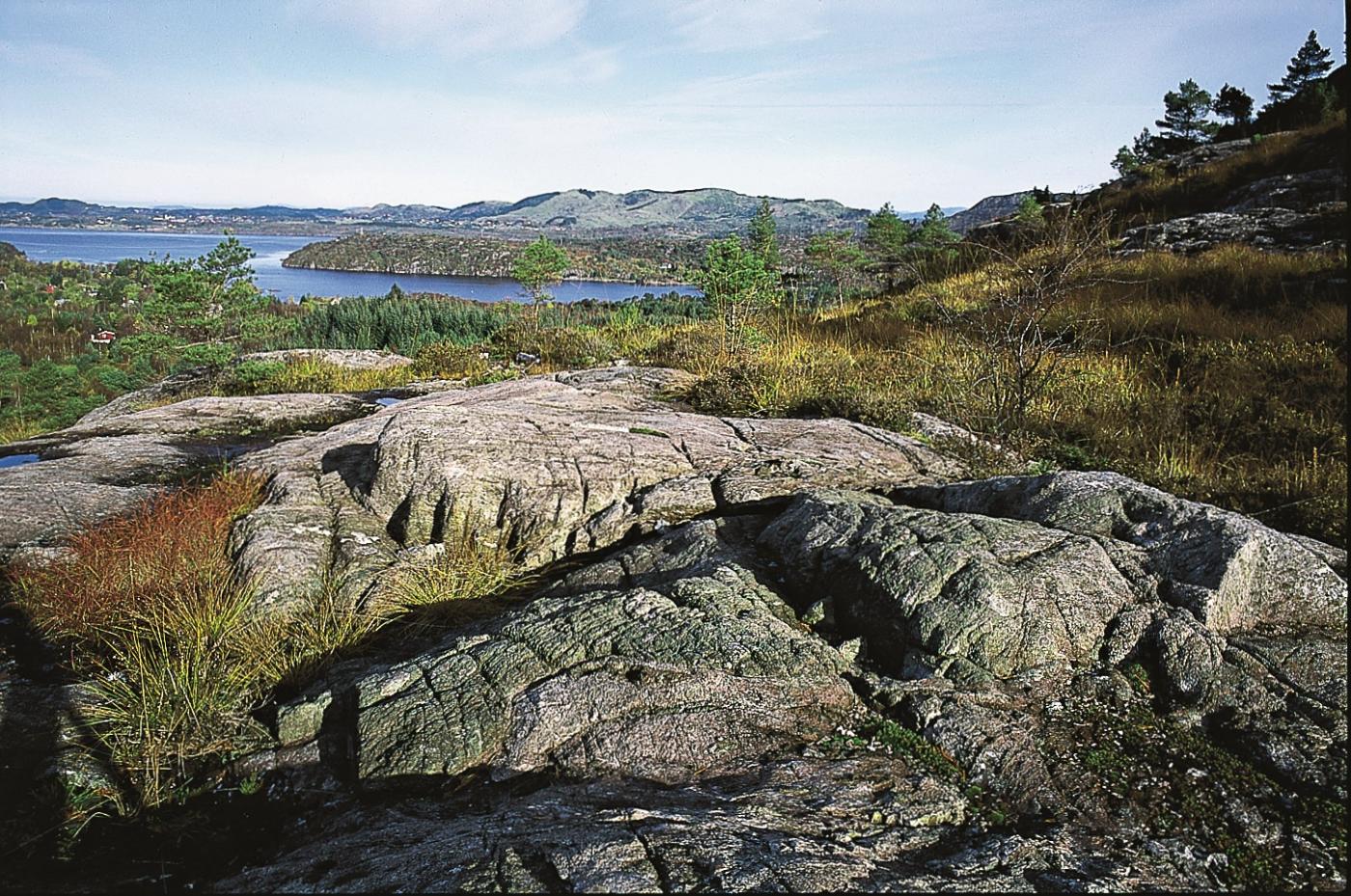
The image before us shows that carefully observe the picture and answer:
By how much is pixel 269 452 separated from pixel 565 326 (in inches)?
423

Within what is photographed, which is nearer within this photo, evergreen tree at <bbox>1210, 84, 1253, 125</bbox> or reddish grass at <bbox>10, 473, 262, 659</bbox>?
reddish grass at <bbox>10, 473, 262, 659</bbox>

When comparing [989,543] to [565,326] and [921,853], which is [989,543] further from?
[565,326]

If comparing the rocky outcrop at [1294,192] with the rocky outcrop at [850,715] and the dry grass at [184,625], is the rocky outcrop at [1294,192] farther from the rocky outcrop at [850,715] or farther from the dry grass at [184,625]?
the dry grass at [184,625]

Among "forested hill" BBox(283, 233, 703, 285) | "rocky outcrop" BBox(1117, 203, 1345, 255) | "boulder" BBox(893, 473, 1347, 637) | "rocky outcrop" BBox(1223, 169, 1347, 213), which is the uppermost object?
"forested hill" BBox(283, 233, 703, 285)

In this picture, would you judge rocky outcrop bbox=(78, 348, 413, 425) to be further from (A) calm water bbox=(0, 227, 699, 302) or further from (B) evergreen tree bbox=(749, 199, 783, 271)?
(B) evergreen tree bbox=(749, 199, 783, 271)

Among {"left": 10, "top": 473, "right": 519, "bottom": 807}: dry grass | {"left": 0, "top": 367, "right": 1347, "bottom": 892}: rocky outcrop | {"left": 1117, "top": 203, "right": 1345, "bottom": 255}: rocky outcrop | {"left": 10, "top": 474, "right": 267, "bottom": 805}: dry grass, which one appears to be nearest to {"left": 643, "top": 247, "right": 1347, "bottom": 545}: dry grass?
{"left": 1117, "top": 203, "right": 1345, "bottom": 255}: rocky outcrop

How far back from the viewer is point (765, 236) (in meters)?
14.9

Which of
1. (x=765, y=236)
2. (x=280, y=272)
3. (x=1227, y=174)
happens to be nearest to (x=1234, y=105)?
(x=1227, y=174)

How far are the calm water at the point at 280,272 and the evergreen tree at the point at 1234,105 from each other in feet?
96.2

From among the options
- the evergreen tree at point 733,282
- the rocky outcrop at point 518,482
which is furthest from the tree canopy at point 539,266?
the rocky outcrop at point 518,482

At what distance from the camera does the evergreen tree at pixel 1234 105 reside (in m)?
33.9

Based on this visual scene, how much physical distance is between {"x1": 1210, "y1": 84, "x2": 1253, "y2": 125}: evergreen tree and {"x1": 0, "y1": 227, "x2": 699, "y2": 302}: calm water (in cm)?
2933

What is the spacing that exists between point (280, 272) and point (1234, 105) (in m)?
96.9

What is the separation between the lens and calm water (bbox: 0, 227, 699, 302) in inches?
2084
